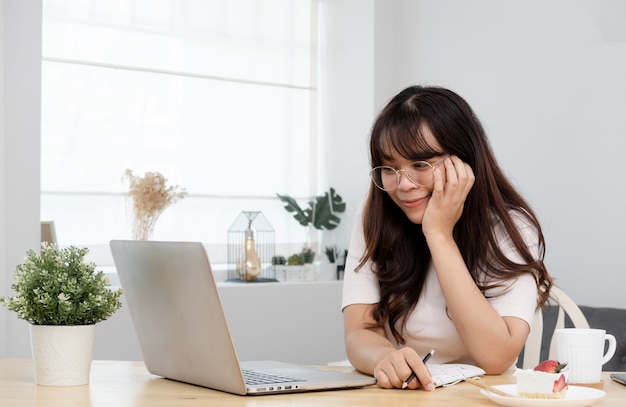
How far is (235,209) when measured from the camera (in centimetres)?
415

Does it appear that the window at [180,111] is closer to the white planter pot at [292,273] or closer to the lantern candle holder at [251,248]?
the lantern candle holder at [251,248]

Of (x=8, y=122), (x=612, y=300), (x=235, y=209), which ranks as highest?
(x=8, y=122)

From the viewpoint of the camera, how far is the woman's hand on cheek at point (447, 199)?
5.43 feet

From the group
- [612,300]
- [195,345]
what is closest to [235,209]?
[612,300]

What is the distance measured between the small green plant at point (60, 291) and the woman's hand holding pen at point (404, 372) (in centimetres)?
45

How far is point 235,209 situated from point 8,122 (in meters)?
1.34

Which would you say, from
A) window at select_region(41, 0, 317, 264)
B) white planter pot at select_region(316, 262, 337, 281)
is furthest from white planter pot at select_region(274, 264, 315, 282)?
window at select_region(41, 0, 317, 264)

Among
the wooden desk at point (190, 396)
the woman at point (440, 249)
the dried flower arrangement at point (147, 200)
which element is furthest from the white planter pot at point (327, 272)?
the wooden desk at point (190, 396)

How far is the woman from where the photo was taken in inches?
63.5

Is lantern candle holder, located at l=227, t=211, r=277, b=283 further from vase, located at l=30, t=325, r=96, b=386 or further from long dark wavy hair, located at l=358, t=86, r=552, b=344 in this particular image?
vase, located at l=30, t=325, r=96, b=386

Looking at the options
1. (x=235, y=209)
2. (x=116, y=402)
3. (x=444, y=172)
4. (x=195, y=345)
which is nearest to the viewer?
(x=116, y=402)

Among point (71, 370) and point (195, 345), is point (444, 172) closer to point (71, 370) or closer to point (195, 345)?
point (195, 345)

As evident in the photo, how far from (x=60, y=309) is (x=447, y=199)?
0.74 m

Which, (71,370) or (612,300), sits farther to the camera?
(612,300)
